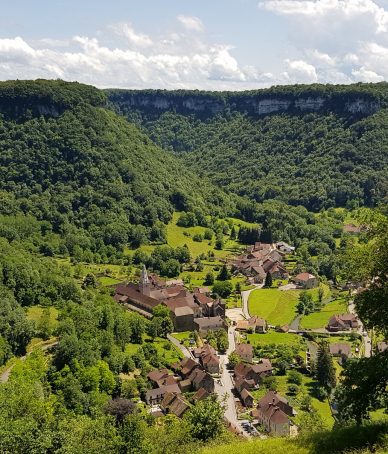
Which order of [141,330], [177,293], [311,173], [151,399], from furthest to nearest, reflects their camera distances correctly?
[311,173]
[177,293]
[141,330]
[151,399]

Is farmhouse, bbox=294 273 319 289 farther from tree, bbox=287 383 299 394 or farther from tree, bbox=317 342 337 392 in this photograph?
tree, bbox=287 383 299 394

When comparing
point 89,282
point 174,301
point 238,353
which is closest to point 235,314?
point 174,301

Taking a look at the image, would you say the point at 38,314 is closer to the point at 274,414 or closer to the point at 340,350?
the point at 274,414

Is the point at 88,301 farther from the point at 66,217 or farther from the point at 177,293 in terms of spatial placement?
the point at 66,217

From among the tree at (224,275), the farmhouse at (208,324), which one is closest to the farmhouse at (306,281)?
the tree at (224,275)

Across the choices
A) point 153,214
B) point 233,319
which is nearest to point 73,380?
point 233,319

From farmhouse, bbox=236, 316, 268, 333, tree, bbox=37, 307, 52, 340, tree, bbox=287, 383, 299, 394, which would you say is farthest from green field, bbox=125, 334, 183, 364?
tree, bbox=287, 383, 299, 394
